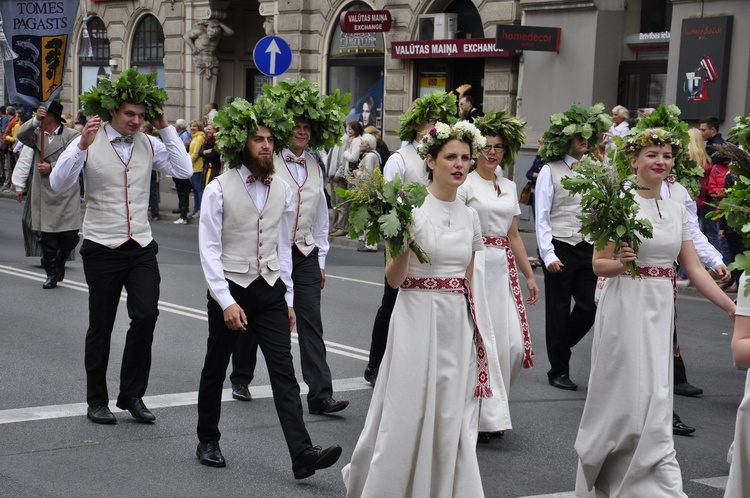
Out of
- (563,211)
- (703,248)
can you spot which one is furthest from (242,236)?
(563,211)

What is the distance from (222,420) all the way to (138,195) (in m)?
1.54

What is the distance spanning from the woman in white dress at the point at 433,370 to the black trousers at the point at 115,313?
2145 millimetres

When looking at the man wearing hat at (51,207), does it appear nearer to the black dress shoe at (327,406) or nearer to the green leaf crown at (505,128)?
the black dress shoe at (327,406)

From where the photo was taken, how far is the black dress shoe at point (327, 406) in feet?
26.2

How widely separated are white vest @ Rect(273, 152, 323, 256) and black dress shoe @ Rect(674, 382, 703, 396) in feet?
10.3

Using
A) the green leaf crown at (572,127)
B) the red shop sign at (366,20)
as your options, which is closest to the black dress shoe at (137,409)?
the green leaf crown at (572,127)

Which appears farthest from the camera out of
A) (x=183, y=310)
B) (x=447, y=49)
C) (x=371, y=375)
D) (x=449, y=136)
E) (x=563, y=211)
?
(x=447, y=49)

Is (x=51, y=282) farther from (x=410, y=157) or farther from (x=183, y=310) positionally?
(x=410, y=157)

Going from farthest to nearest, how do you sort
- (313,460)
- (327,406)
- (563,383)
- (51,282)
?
(51,282), (563,383), (327,406), (313,460)

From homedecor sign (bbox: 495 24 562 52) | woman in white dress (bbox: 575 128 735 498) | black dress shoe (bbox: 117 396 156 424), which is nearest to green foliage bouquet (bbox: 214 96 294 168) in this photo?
black dress shoe (bbox: 117 396 156 424)

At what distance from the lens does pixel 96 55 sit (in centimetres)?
3603

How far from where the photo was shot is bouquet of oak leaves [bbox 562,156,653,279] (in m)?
6.34

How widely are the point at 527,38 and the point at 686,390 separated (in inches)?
508

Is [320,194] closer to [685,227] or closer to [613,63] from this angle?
[685,227]
